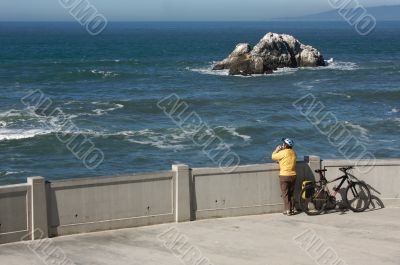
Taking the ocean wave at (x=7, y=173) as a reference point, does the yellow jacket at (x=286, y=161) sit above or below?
above

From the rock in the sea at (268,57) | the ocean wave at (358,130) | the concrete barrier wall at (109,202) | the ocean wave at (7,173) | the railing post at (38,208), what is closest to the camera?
the railing post at (38,208)

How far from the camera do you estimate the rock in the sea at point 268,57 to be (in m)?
74.8

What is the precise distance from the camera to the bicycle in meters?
14.6

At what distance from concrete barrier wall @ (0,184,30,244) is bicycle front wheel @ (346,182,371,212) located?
607cm

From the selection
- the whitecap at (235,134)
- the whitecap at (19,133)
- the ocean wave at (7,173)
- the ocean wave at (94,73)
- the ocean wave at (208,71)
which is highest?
the ocean wave at (94,73)

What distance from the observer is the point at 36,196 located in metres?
12.6

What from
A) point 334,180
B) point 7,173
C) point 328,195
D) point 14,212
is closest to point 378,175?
point 334,180

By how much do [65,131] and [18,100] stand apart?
14.8m

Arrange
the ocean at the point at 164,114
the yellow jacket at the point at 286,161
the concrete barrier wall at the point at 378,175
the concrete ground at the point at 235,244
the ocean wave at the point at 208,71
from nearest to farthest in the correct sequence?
1. the concrete ground at the point at 235,244
2. the yellow jacket at the point at 286,161
3. the concrete barrier wall at the point at 378,175
4. the ocean at the point at 164,114
5. the ocean wave at the point at 208,71

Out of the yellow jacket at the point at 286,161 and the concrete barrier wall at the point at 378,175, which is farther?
the concrete barrier wall at the point at 378,175

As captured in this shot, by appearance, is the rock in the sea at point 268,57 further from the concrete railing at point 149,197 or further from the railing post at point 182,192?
the railing post at point 182,192

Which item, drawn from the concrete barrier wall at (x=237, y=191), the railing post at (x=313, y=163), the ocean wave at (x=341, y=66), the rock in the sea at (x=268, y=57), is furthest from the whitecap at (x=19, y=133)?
the ocean wave at (x=341, y=66)

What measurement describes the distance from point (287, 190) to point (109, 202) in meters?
3.37

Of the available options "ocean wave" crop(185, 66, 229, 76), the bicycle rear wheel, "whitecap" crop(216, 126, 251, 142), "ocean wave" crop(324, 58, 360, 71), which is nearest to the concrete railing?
the bicycle rear wheel
